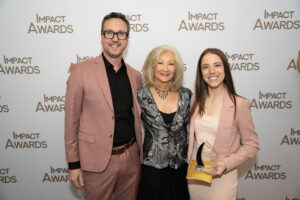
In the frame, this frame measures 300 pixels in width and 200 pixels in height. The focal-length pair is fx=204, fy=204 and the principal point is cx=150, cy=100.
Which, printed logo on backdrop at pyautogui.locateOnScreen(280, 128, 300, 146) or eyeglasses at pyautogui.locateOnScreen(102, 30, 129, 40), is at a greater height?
eyeglasses at pyautogui.locateOnScreen(102, 30, 129, 40)

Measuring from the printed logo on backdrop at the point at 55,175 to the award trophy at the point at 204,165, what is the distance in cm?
182

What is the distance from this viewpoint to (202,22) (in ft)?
7.79

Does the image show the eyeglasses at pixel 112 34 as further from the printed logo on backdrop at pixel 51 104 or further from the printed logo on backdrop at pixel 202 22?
the printed logo on backdrop at pixel 51 104

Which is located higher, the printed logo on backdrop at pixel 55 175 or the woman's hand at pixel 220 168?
the woman's hand at pixel 220 168

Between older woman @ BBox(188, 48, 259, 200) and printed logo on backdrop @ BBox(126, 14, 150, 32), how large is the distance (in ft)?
3.15

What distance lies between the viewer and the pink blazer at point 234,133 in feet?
5.10

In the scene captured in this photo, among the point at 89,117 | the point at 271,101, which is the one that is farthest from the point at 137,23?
the point at 271,101

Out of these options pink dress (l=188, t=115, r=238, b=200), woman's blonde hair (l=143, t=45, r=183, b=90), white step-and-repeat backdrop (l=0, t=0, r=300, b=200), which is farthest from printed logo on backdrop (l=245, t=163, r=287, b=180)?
woman's blonde hair (l=143, t=45, r=183, b=90)

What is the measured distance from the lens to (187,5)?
2338 millimetres

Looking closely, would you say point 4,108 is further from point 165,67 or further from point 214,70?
point 214,70

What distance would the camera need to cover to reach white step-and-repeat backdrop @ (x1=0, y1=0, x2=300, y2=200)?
235 cm

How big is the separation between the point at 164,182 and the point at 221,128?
2.18ft

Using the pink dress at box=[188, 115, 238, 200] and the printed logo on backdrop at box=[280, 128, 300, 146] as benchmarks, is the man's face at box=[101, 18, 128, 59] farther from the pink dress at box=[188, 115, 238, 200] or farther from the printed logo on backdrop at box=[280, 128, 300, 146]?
the printed logo on backdrop at box=[280, 128, 300, 146]

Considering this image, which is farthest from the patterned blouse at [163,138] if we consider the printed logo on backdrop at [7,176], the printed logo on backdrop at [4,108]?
the printed logo on backdrop at [7,176]
